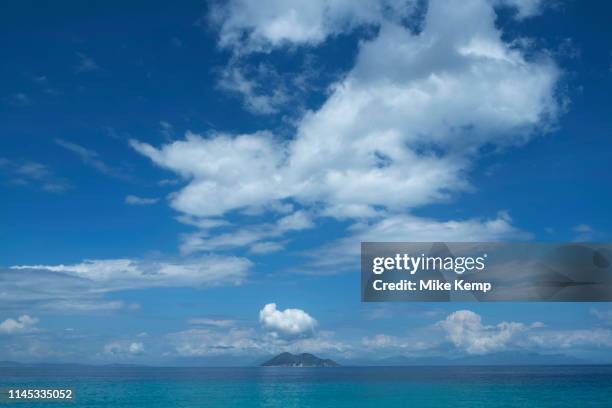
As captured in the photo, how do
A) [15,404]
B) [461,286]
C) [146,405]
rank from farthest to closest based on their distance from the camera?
1. [146,405]
2. [15,404]
3. [461,286]

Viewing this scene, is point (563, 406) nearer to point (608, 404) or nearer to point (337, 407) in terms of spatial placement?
point (608, 404)

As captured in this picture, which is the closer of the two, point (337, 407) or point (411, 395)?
point (337, 407)

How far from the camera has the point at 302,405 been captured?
57688 mm

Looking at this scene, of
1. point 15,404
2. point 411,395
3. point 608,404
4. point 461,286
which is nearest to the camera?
point 461,286

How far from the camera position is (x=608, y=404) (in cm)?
5544

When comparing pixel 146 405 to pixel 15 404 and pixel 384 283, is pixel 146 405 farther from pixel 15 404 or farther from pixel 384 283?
pixel 384 283

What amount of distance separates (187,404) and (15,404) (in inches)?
674

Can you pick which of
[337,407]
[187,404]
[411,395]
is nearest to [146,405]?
[187,404]

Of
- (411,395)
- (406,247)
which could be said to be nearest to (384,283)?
(406,247)

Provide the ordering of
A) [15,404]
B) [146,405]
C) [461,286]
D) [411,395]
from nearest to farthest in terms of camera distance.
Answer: [461,286], [15,404], [146,405], [411,395]

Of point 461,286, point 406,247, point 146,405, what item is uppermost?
point 406,247

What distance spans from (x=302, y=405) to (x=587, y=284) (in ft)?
129

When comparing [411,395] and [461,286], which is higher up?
[461,286]

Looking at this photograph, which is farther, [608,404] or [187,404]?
[187,404]
